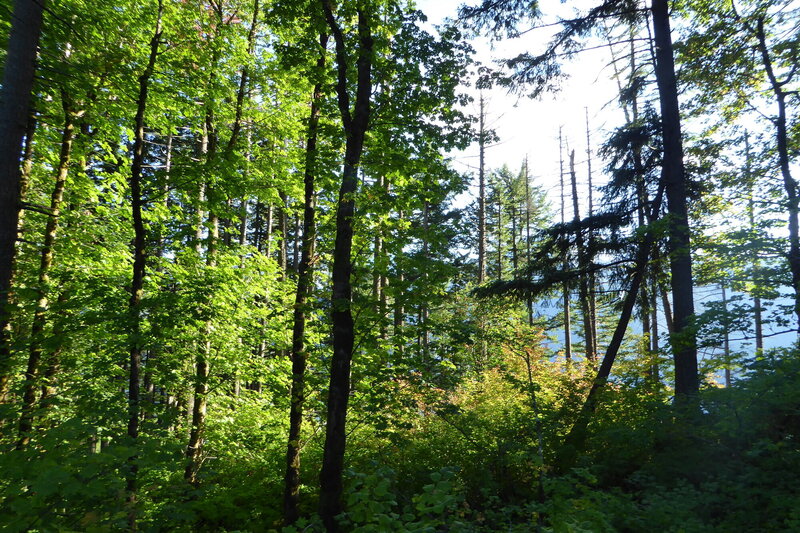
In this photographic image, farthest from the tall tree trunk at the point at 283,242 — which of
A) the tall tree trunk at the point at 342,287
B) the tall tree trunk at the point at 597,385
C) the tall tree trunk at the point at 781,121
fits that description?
the tall tree trunk at the point at 781,121

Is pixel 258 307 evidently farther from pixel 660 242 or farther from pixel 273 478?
pixel 660 242

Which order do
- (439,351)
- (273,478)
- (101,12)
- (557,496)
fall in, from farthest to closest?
(273,478) < (101,12) < (439,351) < (557,496)

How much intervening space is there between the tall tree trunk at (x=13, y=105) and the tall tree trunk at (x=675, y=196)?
10.1 meters

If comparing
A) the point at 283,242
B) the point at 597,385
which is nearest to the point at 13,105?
the point at 597,385

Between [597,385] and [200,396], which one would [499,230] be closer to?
[597,385]

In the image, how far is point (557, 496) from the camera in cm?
473

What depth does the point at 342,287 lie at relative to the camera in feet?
20.8

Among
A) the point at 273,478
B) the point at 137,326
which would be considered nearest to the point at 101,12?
the point at 137,326

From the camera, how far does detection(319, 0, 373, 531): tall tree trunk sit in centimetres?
592

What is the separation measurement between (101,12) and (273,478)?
10.3 m

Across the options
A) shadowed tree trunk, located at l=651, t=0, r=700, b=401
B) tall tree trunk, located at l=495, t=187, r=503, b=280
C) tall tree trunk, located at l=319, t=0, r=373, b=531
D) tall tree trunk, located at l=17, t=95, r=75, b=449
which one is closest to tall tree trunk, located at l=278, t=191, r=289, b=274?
tall tree trunk, located at l=319, t=0, r=373, b=531

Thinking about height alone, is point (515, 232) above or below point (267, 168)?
above

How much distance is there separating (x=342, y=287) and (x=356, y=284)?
0.68 meters

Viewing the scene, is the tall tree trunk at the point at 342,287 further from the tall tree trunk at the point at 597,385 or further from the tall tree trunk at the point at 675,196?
the tall tree trunk at the point at 675,196
